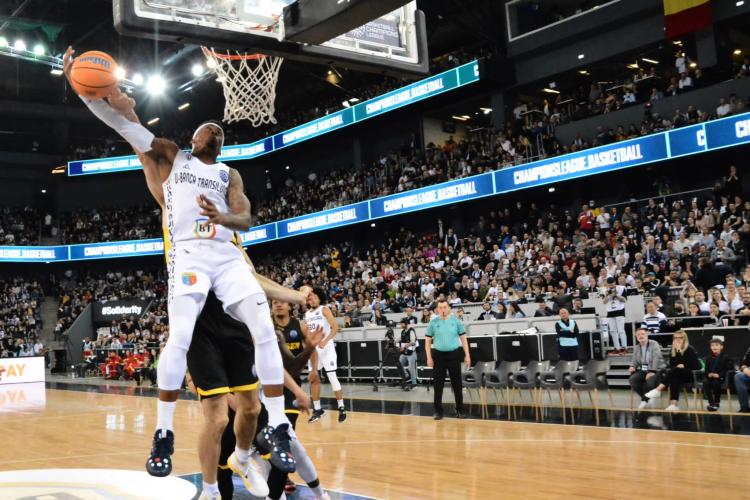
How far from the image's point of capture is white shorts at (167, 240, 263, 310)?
402 cm

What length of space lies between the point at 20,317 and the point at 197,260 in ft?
108

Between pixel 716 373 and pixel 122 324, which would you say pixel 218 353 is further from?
pixel 122 324

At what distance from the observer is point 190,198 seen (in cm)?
418

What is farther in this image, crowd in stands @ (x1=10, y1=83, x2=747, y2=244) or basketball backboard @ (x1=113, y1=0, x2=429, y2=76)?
crowd in stands @ (x1=10, y1=83, x2=747, y2=244)

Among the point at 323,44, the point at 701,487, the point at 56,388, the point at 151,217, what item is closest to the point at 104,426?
the point at 323,44

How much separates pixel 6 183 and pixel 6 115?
354 cm

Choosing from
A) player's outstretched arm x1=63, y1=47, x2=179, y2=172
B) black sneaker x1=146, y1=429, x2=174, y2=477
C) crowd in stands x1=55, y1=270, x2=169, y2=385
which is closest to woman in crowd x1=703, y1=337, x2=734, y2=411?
black sneaker x1=146, y1=429, x2=174, y2=477

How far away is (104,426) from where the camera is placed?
12078 mm

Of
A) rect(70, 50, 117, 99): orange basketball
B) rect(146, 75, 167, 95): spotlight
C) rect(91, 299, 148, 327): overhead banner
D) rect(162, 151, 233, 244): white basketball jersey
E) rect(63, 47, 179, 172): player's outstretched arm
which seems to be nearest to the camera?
rect(70, 50, 117, 99): orange basketball

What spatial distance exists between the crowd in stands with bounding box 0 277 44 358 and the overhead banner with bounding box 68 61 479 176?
613cm

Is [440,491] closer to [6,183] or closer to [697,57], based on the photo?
[697,57]

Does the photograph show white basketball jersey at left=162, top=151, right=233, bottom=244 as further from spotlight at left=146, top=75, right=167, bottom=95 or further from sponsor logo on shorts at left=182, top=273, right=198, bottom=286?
spotlight at left=146, top=75, right=167, bottom=95

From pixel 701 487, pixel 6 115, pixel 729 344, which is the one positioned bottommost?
pixel 701 487

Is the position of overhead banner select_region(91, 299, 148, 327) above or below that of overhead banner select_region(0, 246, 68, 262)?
below
